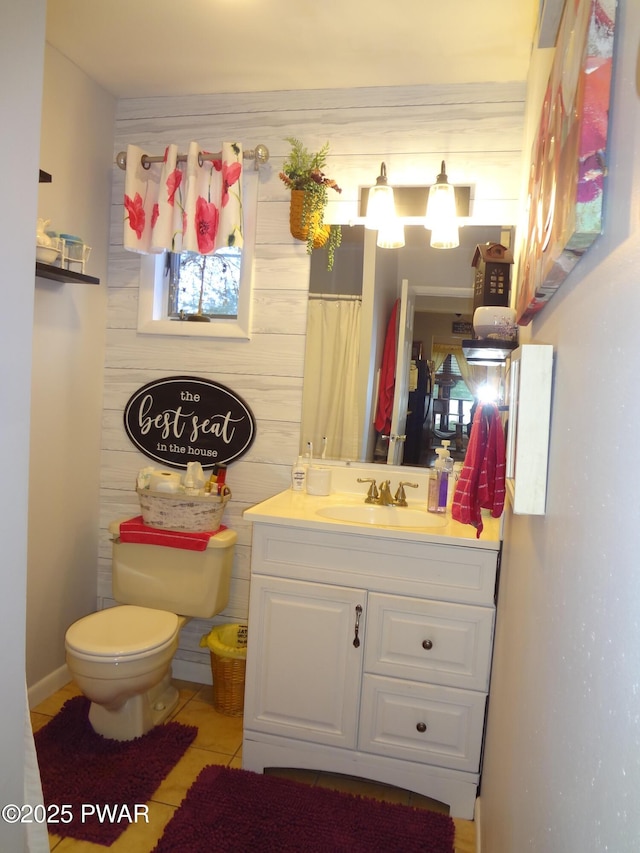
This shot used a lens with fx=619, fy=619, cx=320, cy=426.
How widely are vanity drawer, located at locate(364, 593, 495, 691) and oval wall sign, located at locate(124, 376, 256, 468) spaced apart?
1035 millimetres

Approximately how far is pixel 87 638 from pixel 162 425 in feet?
3.31

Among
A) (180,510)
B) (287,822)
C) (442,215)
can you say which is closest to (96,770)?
(287,822)

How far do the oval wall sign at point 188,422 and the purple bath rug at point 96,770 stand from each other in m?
1.10

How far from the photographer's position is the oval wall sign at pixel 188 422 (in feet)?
9.07

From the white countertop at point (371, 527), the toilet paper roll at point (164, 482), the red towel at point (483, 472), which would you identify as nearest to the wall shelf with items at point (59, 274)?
the toilet paper roll at point (164, 482)

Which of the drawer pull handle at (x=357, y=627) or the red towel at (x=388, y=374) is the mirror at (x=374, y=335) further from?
the drawer pull handle at (x=357, y=627)

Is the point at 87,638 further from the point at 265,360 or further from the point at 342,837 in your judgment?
the point at 265,360

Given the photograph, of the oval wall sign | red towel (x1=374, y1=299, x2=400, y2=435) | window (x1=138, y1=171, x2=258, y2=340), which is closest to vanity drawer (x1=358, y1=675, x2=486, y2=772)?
→ red towel (x1=374, y1=299, x2=400, y2=435)

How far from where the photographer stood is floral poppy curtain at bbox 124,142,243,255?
2.58m

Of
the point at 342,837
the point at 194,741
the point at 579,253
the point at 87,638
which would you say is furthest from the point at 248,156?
the point at 342,837

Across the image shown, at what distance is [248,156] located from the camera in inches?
104

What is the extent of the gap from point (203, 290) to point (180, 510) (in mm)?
1046

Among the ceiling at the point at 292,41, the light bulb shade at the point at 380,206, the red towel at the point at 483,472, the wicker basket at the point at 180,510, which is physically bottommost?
the wicker basket at the point at 180,510

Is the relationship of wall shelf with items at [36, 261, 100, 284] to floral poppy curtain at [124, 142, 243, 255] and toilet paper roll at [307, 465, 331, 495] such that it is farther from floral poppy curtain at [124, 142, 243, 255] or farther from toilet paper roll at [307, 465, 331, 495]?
toilet paper roll at [307, 465, 331, 495]
